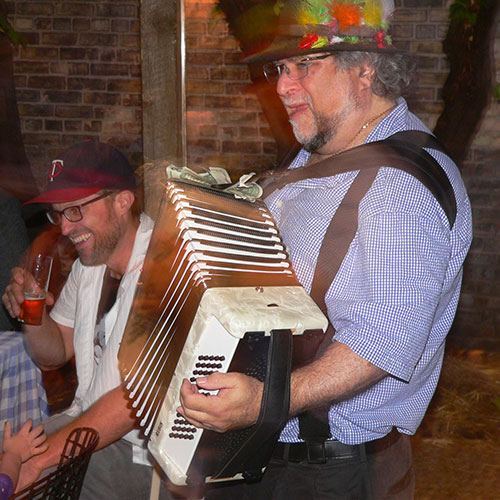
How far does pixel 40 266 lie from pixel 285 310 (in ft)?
4.85

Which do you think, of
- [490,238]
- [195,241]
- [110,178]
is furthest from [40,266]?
[490,238]

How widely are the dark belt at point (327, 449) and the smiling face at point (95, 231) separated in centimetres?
114

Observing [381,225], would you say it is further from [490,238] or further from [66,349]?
[490,238]

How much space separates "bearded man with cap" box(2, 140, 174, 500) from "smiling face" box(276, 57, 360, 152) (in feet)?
3.06

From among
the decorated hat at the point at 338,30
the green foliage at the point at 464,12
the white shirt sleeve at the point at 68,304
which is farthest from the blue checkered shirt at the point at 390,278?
the green foliage at the point at 464,12

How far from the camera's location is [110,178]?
9.23ft

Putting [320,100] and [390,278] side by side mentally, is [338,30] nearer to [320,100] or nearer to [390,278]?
[320,100]

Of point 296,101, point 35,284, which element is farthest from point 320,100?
point 35,284

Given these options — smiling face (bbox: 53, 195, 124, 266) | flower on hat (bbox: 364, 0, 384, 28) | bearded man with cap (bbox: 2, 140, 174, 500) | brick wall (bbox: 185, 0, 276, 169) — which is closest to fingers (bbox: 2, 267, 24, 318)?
bearded man with cap (bbox: 2, 140, 174, 500)

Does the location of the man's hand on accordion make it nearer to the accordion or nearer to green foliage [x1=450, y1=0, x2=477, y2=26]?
the accordion

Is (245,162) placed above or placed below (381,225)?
below

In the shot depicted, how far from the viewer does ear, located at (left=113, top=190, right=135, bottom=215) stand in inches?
109

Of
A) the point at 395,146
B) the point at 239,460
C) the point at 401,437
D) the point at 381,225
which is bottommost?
the point at 401,437

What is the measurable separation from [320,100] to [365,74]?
16cm
